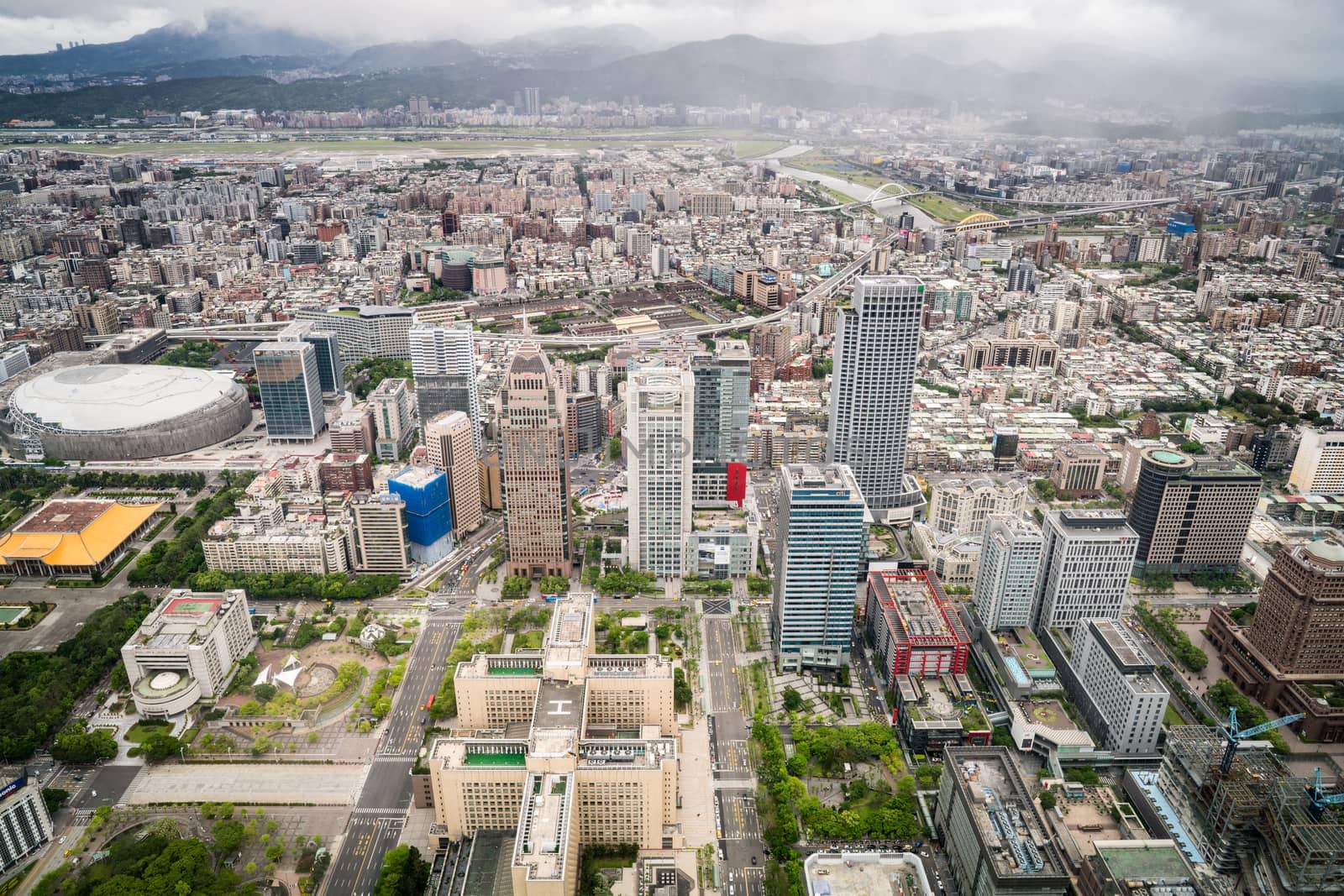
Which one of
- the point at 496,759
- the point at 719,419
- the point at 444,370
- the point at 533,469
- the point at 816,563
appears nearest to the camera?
the point at 496,759

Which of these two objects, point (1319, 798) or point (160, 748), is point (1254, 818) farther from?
point (160, 748)

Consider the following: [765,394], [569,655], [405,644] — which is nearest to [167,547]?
[405,644]

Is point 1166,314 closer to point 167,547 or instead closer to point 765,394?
point 765,394

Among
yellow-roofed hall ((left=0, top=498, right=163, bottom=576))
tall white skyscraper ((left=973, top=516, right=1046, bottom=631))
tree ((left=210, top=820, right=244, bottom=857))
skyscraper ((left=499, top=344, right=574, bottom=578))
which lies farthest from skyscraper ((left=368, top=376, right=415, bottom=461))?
tall white skyscraper ((left=973, top=516, right=1046, bottom=631))

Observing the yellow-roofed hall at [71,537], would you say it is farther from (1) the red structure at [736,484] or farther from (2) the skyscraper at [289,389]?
(1) the red structure at [736,484]

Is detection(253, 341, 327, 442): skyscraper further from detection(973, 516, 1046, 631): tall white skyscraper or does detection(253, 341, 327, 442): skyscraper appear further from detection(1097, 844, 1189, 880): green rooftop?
detection(1097, 844, 1189, 880): green rooftop

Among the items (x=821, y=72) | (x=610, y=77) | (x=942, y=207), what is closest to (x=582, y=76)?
(x=610, y=77)

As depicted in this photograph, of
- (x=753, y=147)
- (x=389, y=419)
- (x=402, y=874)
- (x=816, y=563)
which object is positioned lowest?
(x=402, y=874)
